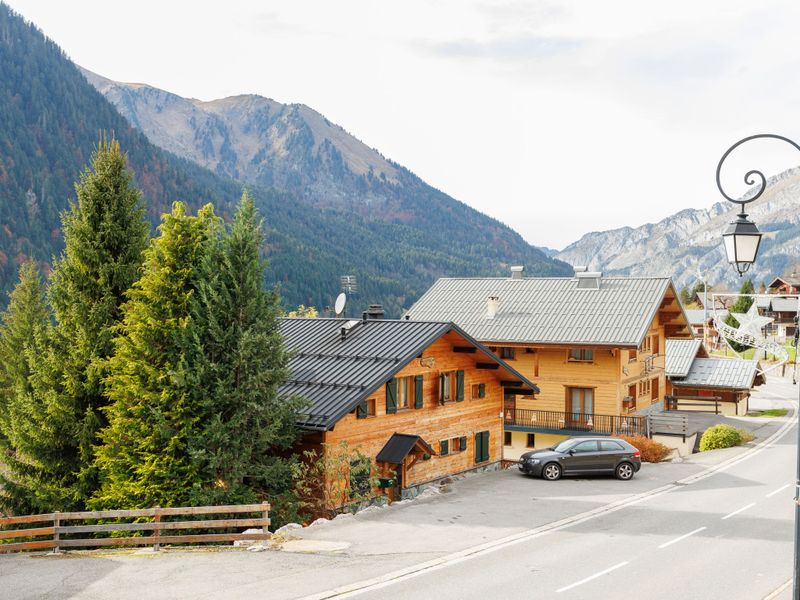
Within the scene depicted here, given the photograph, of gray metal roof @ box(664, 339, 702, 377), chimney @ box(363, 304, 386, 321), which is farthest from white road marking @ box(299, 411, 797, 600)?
gray metal roof @ box(664, 339, 702, 377)

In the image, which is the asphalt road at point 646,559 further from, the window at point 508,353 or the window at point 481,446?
the window at point 508,353

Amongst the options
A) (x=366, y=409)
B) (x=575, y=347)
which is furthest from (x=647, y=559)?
(x=575, y=347)

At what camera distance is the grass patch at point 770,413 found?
55.4 metres

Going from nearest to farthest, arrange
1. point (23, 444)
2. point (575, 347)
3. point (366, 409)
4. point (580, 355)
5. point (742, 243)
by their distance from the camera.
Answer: point (742, 243) → point (23, 444) → point (366, 409) → point (575, 347) → point (580, 355)

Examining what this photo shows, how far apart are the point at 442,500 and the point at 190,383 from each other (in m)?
9.18

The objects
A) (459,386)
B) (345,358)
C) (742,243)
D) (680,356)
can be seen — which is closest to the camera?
(742,243)

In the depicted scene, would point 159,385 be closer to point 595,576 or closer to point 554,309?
point 595,576

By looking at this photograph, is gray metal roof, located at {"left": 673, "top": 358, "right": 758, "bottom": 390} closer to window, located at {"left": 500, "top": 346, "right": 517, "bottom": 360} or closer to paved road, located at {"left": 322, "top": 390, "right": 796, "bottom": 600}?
window, located at {"left": 500, "top": 346, "right": 517, "bottom": 360}

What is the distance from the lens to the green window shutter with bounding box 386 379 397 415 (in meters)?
27.1

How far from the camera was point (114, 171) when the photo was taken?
2623 centimetres

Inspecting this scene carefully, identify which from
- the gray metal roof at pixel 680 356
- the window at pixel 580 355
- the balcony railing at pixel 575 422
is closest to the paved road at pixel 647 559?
the balcony railing at pixel 575 422

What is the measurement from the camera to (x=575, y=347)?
139 ft

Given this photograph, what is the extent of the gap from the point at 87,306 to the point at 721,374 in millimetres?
45272

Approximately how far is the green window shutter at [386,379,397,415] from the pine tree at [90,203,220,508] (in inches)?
283
